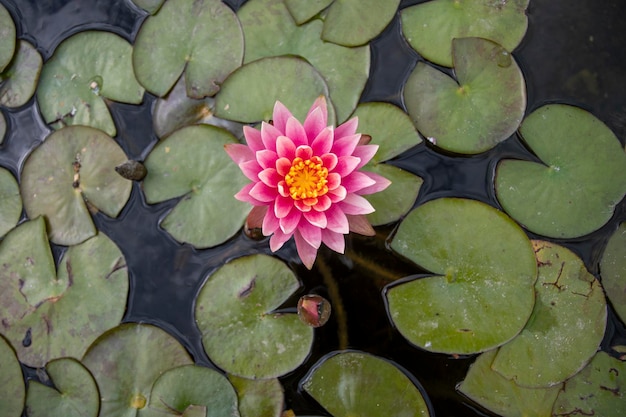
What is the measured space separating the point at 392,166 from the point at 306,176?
0.76 metres

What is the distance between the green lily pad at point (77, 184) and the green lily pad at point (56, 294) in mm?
84

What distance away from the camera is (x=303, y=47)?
2777 millimetres

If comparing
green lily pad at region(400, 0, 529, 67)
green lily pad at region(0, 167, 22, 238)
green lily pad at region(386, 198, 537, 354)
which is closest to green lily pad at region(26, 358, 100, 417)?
green lily pad at region(0, 167, 22, 238)

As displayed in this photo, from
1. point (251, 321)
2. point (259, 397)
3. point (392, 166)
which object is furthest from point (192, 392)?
point (392, 166)

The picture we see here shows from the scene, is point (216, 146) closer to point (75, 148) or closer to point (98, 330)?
point (75, 148)

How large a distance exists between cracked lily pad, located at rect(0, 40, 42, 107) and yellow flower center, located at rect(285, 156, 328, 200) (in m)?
1.85

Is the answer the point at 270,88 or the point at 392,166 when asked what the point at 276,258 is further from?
the point at 270,88

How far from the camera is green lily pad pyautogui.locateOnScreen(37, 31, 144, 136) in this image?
2.83 meters

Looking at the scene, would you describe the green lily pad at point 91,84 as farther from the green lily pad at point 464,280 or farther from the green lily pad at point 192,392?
the green lily pad at point 464,280

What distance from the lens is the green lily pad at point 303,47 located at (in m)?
2.75

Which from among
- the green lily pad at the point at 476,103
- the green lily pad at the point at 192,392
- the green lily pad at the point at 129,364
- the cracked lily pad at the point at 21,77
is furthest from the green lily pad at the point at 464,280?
the cracked lily pad at the point at 21,77

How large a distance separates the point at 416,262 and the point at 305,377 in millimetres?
900

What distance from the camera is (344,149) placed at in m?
2.12

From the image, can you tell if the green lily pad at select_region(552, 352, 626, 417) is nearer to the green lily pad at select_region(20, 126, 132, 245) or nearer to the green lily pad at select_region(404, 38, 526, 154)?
the green lily pad at select_region(404, 38, 526, 154)
